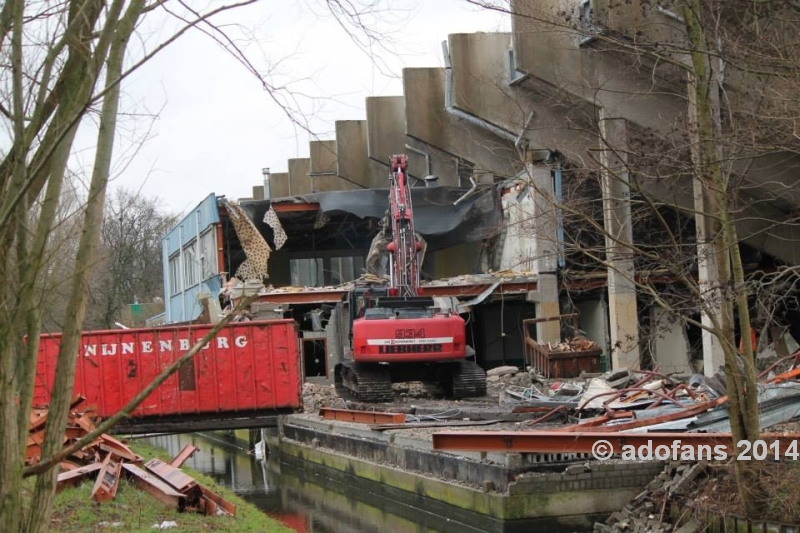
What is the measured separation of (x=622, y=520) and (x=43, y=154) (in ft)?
32.2

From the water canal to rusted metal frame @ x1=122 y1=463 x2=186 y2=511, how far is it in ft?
10.4

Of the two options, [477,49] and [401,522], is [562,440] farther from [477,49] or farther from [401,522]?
[477,49]

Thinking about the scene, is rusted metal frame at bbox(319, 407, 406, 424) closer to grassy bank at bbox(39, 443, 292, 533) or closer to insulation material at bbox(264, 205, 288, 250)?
grassy bank at bbox(39, 443, 292, 533)

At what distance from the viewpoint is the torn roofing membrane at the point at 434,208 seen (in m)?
35.4

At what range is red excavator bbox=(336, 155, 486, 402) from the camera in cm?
2333

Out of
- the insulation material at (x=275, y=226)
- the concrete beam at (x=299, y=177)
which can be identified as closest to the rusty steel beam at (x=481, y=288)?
the insulation material at (x=275, y=226)

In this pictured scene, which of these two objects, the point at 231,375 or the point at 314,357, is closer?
the point at 231,375

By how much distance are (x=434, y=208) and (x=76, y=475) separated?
2367 centimetres

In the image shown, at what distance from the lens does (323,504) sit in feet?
61.1

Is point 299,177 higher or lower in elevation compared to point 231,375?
higher

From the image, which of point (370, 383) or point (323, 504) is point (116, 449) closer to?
point (323, 504)

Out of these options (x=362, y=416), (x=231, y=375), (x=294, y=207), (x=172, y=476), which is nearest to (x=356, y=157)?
(x=294, y=207)

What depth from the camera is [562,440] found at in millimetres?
13055

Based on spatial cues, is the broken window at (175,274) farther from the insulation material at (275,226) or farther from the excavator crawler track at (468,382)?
the excavator crawler track at (468,382)
